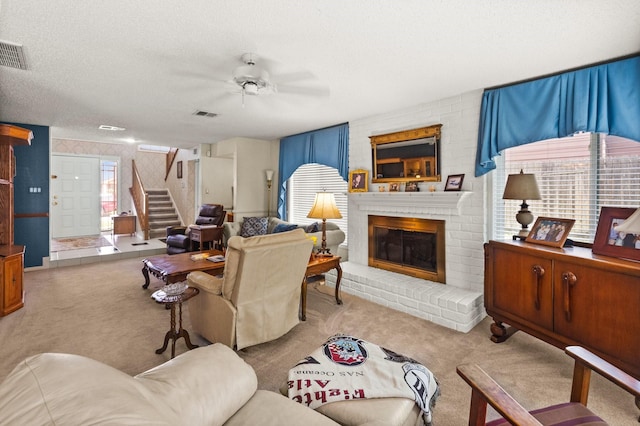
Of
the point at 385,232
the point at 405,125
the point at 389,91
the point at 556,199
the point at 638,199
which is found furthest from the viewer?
the point at 385,232

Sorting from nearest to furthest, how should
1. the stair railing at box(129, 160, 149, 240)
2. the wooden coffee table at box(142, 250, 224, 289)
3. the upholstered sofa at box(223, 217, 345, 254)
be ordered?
1. the wooden coffee table at box(142, 250, 224, 289)
2. the upholstered sofa at box(223, 217, 345, 254)
3. the stair railing at box(129, 160, 149, 240)

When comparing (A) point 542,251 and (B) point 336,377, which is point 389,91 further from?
(B) point 336,377

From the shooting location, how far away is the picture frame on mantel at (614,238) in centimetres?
209

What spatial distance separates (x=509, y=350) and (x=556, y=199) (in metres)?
1.55

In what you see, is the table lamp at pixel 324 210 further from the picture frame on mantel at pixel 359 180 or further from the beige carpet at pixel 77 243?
the beige carpet at pixel 77 243

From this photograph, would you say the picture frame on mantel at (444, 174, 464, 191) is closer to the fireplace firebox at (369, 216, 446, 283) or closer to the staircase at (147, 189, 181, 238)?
the fireplace firebox at (369, 216, 446, 283)

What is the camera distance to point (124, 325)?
9.96 ft

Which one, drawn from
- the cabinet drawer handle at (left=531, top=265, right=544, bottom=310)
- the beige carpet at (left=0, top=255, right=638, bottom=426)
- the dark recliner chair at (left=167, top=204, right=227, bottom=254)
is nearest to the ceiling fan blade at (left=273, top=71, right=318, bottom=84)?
the beige carpet at (left=0, top=255, right=638, bottom=426)

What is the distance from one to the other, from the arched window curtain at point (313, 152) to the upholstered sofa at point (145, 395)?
3887 millimetres

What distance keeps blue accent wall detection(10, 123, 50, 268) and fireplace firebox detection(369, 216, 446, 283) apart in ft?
17.9

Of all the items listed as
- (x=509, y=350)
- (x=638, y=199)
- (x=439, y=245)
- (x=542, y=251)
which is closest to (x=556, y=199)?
(x=638, y=199)

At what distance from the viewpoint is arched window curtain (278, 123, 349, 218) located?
4.90 meters

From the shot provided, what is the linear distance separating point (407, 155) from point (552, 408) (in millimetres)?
3147

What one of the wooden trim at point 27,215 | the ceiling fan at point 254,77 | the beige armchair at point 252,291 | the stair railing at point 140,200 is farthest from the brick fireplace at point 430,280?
the stair railing at point 140,200
